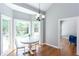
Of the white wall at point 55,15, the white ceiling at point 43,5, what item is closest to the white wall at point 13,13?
the white ceiling at point 43,5

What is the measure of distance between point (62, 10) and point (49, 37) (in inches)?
20.4

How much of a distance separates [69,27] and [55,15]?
0.32 metres

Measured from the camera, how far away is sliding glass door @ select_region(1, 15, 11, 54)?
1736 mm

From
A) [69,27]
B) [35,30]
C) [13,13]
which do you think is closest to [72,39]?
[69,27]

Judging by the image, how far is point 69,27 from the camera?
1.74 m

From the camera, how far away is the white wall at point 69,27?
1.71m

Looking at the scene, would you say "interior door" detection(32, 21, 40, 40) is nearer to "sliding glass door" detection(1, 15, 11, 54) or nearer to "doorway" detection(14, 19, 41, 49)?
"doorway" detection(14, 19, 41, 49)

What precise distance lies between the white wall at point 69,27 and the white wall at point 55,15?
0.10 meters

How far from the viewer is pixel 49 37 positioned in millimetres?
1811

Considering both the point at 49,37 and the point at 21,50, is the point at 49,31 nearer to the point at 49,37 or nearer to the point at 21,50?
the point at 49,37

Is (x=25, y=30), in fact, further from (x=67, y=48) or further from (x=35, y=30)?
(x=67, y=48)

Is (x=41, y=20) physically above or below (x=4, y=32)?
above

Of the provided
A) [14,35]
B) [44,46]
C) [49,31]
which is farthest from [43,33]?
[14,35]

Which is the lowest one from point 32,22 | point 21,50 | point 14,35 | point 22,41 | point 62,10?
point 21,50
